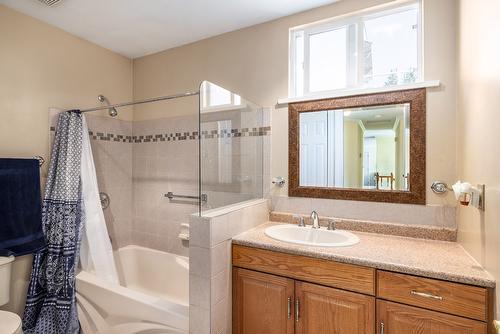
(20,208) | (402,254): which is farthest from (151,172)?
(402,254)

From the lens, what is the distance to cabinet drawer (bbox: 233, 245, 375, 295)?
1.33m

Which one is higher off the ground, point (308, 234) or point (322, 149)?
point (322, 149)

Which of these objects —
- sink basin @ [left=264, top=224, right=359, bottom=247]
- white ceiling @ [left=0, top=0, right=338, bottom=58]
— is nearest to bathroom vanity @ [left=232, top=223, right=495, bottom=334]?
sink basin @ [left=264, top=224, right=359, bottom=247]

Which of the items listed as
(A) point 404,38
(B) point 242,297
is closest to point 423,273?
(B) point 242,297

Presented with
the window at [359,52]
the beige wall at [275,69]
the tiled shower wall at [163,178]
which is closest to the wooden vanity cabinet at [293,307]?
the beige wall at [275,69]

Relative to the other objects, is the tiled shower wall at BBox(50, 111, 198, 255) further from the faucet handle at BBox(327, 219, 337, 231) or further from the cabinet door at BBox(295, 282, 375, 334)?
the cabinet door at BBox(295, 282, 375, 334)

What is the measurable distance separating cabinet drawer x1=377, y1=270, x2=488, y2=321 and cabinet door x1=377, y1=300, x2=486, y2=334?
27mm

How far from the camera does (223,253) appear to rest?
1.59m

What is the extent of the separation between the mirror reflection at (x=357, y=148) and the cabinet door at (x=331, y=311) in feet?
2.59

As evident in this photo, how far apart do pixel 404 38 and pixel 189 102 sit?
186 centimetres

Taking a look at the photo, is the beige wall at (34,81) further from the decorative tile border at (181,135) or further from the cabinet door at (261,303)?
the cabinet door at (261,303)

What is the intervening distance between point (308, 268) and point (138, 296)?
114 centimetres

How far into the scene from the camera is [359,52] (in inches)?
76.5

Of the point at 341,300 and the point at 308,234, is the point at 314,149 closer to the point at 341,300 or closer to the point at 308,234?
the point at 308,234
